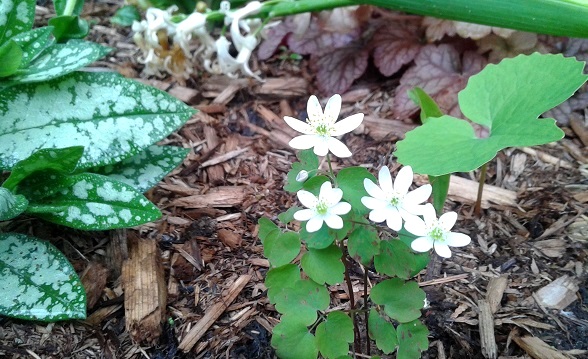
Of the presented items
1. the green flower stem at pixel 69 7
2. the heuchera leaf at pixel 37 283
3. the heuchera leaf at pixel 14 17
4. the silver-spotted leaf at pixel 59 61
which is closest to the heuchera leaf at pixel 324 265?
the heuchera leaf at pixel 37 283

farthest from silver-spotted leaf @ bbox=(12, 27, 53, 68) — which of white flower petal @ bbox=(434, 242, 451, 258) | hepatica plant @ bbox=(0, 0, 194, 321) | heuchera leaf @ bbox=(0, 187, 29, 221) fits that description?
white flower petal @ bbox=(434, 242, 451, 258)

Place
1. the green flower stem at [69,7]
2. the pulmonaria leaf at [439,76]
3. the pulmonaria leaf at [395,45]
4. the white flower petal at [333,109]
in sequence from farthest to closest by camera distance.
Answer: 1. the pulmonaria leaf at [395,45]
2. the pulmonaria leaf at [439,76]
3. the green flower stem at [69,7]
4. the white flower petal at [333,109]

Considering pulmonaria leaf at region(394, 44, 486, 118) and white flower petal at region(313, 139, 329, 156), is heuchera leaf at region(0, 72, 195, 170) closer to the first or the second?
white flower petal at region(313, 139, 329, 156)

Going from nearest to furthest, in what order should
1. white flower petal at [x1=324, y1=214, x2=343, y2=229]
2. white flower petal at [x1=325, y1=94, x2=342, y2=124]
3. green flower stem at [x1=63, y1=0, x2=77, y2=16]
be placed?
1. white flower petal at [x1=324, y1=214, x2=343, y2=229]
2. white flower petal at [x1=325, y1=94, x2=342, y2=124]
3. green flower stem at [x1=63, y1=0, x2=77, y2=16]

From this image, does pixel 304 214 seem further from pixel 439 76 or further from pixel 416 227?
pixel 439 76

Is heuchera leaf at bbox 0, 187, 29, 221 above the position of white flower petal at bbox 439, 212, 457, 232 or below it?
below

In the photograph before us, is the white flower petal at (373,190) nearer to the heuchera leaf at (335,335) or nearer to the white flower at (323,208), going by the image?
the white flower at (323,208)

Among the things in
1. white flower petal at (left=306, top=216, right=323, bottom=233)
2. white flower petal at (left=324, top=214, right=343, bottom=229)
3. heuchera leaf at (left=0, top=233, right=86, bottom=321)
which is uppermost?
white flower petal at (left=324, top=214, right=343, bottom=229)
